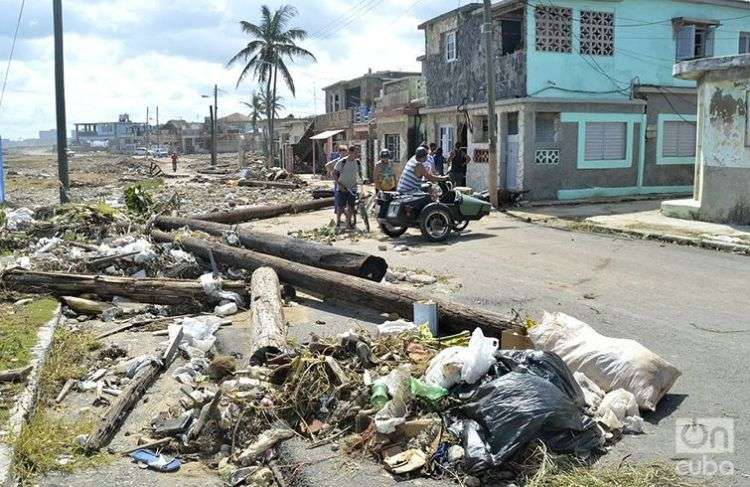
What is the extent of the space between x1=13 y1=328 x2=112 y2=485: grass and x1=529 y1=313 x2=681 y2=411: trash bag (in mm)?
3334

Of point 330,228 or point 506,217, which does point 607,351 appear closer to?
point 330,228

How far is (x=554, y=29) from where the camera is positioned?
20.5m

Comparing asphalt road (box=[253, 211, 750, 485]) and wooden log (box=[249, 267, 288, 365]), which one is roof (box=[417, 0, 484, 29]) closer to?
asphalt road (box=[253, 211, 750, 485])

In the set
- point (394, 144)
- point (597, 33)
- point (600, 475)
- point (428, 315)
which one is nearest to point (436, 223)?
point (428, 315)

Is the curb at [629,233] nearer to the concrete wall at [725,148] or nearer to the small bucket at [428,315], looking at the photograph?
the concrete wall at [725,148]

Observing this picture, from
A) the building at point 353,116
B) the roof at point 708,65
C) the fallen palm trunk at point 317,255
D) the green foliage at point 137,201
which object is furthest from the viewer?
the building at point 353,116

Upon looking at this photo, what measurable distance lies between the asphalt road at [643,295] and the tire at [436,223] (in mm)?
237

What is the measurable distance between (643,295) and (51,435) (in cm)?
673

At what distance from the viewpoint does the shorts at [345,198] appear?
1509cm

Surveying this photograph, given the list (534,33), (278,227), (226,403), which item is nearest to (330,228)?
(278,227)

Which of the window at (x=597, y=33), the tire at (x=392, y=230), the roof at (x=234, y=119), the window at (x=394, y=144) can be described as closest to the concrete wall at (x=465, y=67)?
the window at (x=597, y=33)

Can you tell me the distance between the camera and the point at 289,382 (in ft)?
17.1

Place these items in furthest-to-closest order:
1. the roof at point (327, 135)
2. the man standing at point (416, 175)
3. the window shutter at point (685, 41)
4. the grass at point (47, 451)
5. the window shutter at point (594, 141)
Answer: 1. the roof at point (327, 135)
2. the window shutter at point (685, 41)
3. the window shutter at point (594, 141)
4. the man standing at point (416, 175)
5. the grass at point (47, 451)

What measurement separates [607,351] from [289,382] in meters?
2.35
